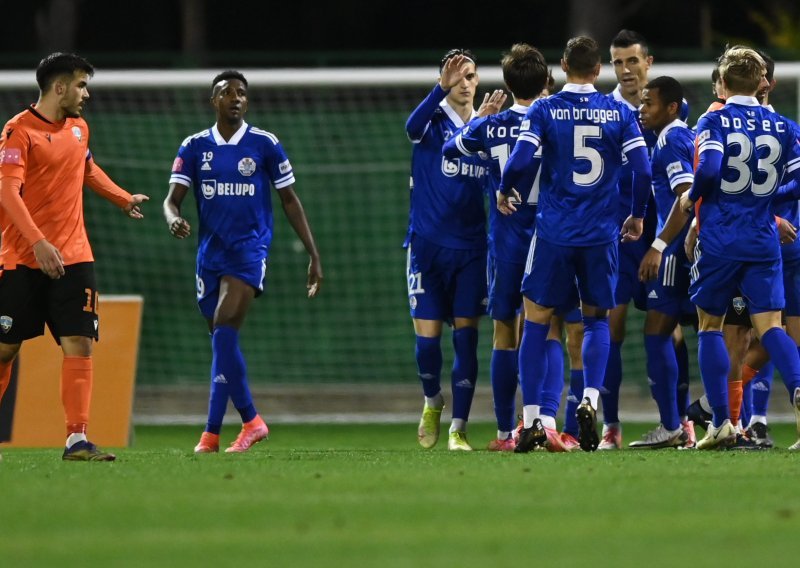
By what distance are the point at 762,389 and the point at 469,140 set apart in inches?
99.0

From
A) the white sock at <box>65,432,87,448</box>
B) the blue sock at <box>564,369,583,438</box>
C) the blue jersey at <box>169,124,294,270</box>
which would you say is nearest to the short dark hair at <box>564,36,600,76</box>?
the blue jersey at <box>169,124,294,270</box>

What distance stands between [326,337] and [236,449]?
711cm

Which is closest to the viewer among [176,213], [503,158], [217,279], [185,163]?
[503,158]

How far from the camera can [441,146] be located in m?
9.83

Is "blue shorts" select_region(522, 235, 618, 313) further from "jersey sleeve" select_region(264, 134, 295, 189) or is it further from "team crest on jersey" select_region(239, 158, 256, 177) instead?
"team crest on jersey" select_region(239, 158, 256, 177)

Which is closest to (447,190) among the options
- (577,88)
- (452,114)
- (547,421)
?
(452,114)

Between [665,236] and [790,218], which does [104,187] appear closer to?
[665,236]

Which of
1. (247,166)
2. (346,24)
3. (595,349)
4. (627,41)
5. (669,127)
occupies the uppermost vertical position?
(346,24)

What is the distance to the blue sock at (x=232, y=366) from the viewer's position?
950 cm

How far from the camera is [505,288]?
9172 mm

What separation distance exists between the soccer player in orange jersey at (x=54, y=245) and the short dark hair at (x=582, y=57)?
2596 mm

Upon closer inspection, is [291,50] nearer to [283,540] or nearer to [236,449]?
[236,449]

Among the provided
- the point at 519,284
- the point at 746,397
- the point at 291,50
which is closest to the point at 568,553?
the point at 519,284

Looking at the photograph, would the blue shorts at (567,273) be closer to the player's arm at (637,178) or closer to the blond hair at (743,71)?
the player's arm at (637,178)
